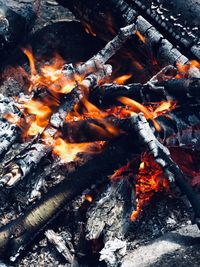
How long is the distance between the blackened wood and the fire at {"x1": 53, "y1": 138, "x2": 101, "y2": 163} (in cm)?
23

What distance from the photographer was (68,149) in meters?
4.18

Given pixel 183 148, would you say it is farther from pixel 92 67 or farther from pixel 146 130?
pixel 92 67

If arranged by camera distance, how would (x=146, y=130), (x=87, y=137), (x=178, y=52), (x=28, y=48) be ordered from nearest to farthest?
(x=146, y=130) < (x=87, y=137) < (x=178, y=52) < (x=28, y=48)

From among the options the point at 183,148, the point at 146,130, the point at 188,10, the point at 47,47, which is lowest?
the point at 183,148

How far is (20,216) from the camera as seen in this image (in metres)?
3.82

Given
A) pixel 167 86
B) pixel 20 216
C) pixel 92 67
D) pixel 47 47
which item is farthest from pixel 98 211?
pixel 47 47

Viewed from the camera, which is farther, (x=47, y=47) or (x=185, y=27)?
(x=47, y=47)

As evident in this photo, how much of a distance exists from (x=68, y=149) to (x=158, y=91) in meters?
1.08

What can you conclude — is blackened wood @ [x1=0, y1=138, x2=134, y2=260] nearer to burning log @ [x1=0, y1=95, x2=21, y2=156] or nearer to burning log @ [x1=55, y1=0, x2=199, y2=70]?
burning log @ [x1=0, y1=95, x2=21, y2=156]

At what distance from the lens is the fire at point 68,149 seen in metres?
4.14

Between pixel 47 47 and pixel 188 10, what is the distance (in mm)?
2055

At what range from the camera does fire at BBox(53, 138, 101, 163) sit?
414cm

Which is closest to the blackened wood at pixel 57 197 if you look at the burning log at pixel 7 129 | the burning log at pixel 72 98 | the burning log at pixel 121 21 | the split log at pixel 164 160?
the split log at pixel 164 160

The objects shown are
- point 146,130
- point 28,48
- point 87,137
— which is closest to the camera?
point 146,130
